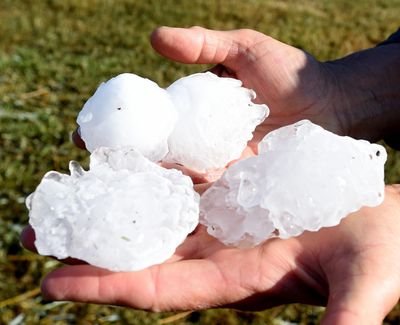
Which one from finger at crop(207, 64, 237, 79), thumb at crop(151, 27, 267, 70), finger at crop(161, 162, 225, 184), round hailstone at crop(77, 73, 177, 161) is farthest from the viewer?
finger at crop(207, 64, 237, 79)

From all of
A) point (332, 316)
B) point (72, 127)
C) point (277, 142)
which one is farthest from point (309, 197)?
point (72, 127)

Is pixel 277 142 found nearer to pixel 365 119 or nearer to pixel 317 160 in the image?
pixel 317 160

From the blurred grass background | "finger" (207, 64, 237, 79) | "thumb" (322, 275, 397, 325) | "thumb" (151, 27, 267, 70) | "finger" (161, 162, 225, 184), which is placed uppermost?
"thumb" (151, 27, 267, 70)

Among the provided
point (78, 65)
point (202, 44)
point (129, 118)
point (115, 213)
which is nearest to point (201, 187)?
point (129, 118)

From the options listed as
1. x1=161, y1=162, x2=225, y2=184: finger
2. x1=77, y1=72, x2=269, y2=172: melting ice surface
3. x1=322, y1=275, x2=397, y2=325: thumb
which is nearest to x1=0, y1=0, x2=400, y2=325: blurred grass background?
x1=161, y1=162, x2=225, y2=184: finger

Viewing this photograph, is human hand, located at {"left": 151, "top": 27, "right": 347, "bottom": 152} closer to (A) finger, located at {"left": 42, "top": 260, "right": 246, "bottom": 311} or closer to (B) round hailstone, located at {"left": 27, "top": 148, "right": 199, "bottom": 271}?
(B) round hailstone, located at {"left": 27, "top": 148, "right": 199, "bottom": 271}

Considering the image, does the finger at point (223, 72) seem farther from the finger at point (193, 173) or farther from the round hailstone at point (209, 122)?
the finger at point (193, 173)
